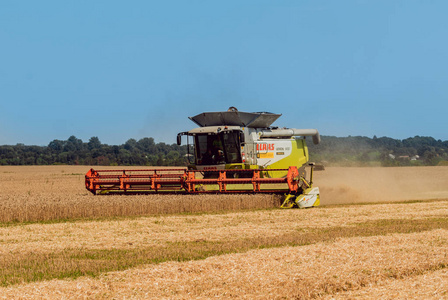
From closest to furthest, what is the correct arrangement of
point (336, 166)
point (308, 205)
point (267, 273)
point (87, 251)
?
point (267, 273), point (87, 251), point (308, 205), point (336, 166)

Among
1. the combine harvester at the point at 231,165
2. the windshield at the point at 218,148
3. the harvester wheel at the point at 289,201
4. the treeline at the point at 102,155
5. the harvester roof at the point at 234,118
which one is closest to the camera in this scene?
the harvester wheel at the point at 289,201

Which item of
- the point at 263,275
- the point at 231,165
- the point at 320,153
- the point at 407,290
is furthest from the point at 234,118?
the point at 407,290

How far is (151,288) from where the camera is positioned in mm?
6223

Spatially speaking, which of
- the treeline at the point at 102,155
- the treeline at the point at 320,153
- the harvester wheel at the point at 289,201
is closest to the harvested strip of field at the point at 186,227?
the harvester wheel at the point at 289,201

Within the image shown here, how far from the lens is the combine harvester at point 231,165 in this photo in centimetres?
1541

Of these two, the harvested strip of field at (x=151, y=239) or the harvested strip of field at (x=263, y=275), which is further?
the harvested strip of field at (x=151, y=239)

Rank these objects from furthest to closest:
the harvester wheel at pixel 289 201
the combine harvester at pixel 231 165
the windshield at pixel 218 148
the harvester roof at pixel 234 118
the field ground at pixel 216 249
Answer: the harvester roof at pixel 234 118 → the windshield at pixel 218 148 → the combine harvester at pixel 231 165 → the harvester wheel at pixel 289 201 → the field ground at pixel 216 249

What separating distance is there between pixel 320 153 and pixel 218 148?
5.37 metres

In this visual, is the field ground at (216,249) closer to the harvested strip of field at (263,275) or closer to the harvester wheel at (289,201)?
the harvested strip of field at (263,275)

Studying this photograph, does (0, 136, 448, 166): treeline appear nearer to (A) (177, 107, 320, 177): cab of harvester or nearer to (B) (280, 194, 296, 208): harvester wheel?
(A) (177, 107, 320, 177): cab of harvester

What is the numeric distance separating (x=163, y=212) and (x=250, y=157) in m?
3.62

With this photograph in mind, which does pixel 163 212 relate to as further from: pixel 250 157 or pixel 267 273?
pixel 267 273

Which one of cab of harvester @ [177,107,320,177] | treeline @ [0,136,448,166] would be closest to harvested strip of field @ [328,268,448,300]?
cab of harvester @ [177,107,320,177]

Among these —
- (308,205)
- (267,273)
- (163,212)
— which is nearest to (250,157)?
(308,205)
